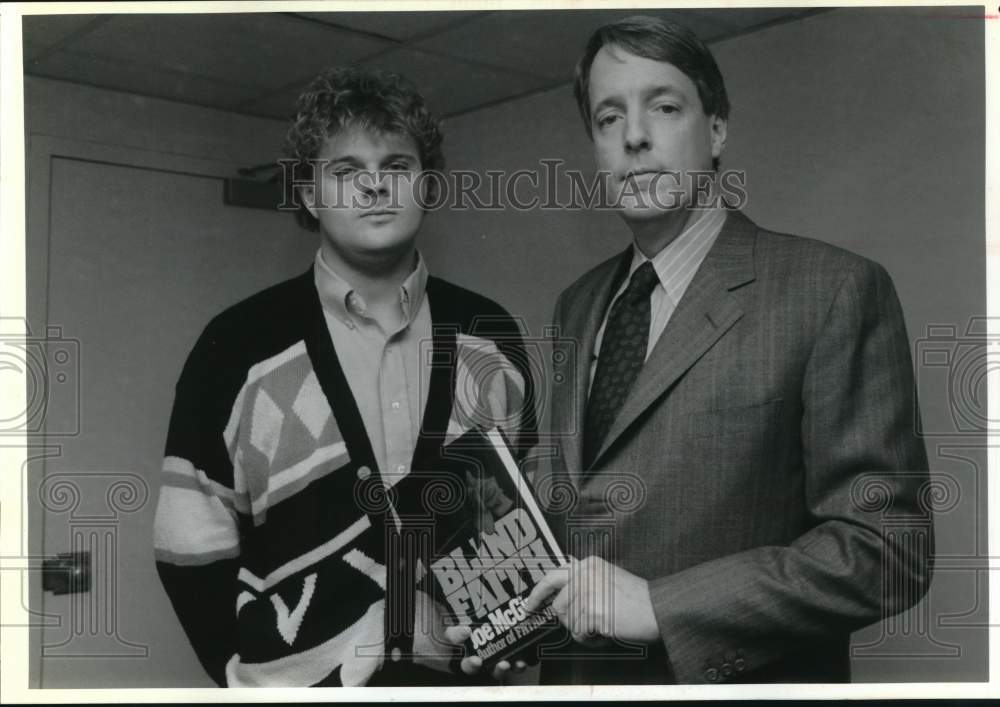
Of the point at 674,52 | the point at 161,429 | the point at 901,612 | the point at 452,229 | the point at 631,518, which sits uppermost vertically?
the point at 674,52

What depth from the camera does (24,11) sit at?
2.12 m

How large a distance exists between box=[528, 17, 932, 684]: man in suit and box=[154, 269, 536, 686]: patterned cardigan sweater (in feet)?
0.71


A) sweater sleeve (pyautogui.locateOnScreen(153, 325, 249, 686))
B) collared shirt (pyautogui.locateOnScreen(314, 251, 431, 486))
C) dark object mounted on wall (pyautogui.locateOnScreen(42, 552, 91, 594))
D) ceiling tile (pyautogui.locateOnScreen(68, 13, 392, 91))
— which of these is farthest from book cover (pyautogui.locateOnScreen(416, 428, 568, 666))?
ceiling tile (pyautogui.locateOnScreen(68, 13, 392, 91))

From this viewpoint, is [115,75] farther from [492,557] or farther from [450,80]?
[492,557]

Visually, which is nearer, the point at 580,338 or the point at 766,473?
the point at 766,473

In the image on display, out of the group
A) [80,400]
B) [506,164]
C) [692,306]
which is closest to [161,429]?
[80,400]

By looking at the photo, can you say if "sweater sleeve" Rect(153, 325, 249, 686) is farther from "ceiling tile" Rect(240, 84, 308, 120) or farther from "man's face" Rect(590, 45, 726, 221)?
"man's face" Rect(590, 45, 726, 221)

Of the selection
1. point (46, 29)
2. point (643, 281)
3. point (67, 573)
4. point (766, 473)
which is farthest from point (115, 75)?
point (766, 473)

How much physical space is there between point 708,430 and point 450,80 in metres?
0.91

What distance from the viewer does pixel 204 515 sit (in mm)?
2078

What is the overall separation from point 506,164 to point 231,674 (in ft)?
3.97

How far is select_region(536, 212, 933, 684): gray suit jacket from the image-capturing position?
1.93 meters

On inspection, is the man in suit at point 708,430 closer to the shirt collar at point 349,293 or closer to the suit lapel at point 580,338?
the suit lapel at point 580,338

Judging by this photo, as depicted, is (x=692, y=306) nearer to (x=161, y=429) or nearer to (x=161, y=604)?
(x=161, y=429)
